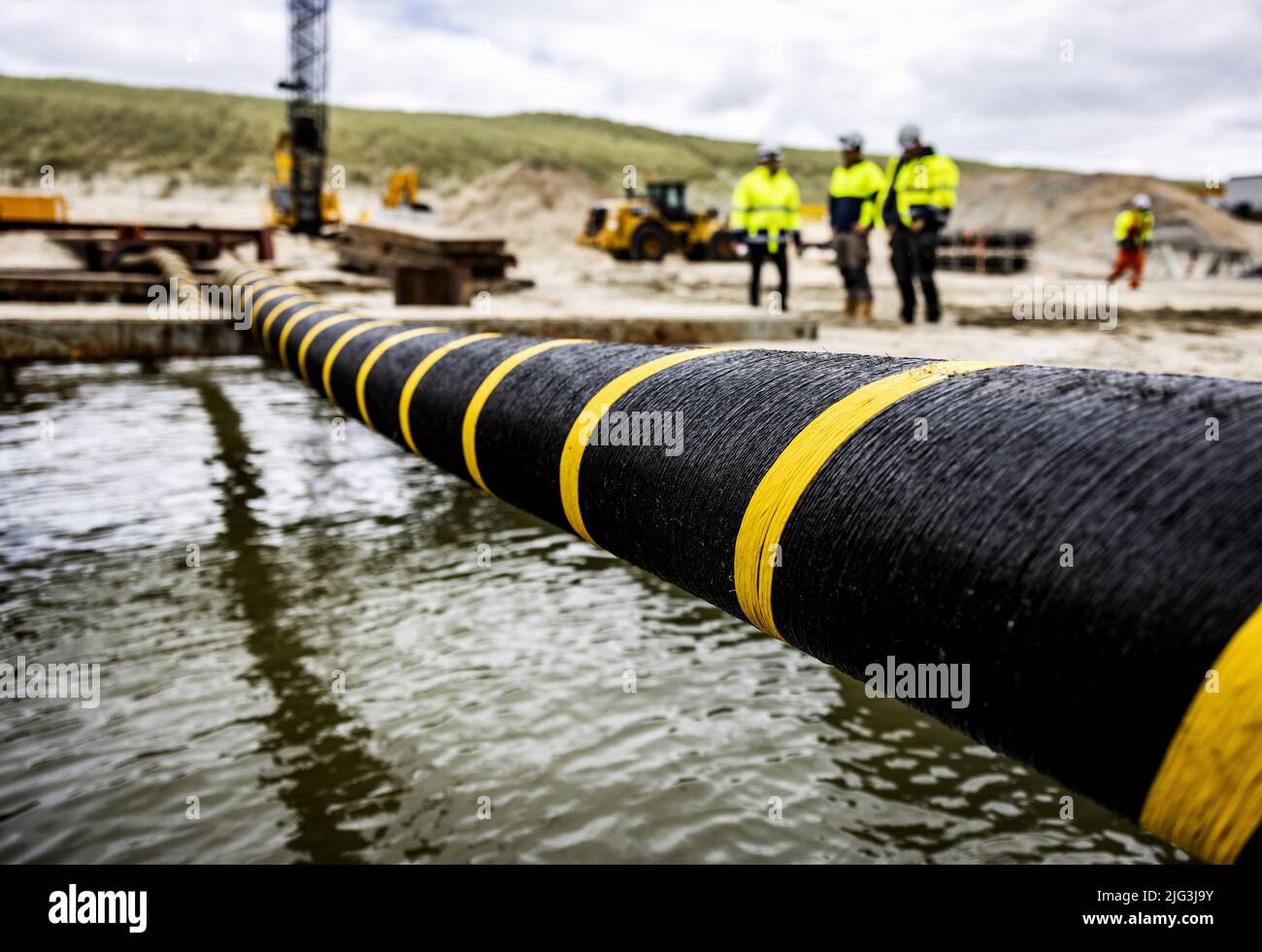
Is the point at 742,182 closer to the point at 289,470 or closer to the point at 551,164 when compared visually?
the point at 289,470

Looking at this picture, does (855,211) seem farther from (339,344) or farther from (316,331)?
(339,344)

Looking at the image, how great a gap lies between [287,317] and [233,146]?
67.4m

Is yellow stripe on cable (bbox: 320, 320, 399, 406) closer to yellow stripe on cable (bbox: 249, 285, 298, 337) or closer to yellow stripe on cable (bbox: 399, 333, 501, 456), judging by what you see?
yellow stripe on cable (bbox: 399, 333, 501, 456)

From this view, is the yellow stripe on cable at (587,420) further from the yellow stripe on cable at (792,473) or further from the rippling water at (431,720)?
the rippling water at (431,720)

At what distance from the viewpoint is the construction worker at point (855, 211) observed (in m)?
8.75

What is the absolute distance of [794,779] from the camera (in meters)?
2.38

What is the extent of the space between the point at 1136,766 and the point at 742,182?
8902 mm

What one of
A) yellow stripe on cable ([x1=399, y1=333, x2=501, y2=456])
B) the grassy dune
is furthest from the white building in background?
yellow stripe on cable ([x1=399, y1=333, x2=501, y2=456])

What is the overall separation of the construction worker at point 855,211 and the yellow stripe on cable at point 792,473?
7.90 meters

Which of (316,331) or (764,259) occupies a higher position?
(764,259)

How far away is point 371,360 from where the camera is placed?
3.05 metres

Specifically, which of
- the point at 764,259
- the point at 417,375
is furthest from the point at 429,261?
the point at 417,375
